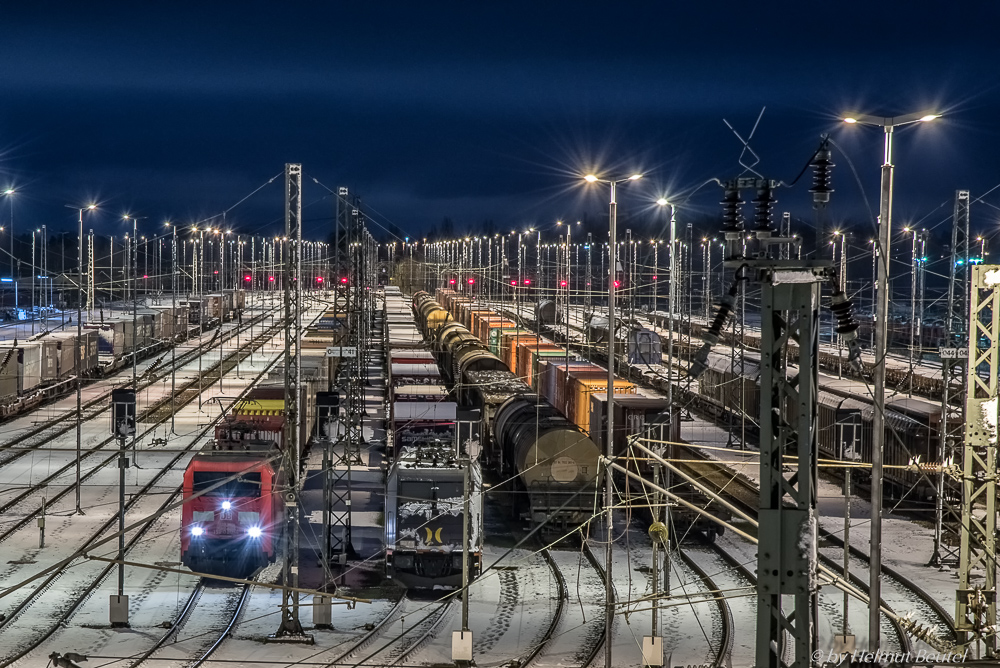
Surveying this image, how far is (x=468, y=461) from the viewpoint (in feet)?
60.8

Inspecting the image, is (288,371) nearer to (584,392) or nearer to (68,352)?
(584,392)

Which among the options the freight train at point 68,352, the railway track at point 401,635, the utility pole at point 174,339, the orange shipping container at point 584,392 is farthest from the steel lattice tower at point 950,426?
the utility pole at point 174,339

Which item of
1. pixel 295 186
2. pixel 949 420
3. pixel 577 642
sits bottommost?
pixel 577 642

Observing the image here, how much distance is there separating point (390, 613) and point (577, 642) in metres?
3.72

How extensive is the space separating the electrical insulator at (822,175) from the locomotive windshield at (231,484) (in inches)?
612

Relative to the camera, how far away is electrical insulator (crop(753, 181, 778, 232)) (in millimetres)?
9430

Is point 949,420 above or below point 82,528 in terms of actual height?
above

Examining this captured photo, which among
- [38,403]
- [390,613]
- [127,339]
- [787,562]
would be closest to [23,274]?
[127,339]

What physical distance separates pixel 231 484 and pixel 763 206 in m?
15.7

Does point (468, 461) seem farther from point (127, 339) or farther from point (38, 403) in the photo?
point (127, 339)

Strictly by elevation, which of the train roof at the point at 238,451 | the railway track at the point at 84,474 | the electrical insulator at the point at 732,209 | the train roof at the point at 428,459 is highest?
the electrical insulator at the point at 732,209

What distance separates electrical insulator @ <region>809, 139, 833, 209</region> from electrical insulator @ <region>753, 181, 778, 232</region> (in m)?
0.41

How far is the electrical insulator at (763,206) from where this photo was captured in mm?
9430

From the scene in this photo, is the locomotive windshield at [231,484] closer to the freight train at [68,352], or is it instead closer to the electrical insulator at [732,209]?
the freight train at [68,352]
